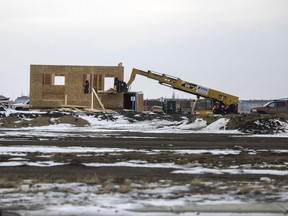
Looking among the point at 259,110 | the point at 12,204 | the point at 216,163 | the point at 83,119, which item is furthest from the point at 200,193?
the point at 259,110

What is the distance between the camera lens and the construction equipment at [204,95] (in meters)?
49.6

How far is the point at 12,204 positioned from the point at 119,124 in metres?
33.8

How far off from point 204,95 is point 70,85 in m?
12.7

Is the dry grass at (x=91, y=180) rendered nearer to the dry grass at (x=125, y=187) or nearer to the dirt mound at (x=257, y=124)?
the dry grass at (x=125, y=187)

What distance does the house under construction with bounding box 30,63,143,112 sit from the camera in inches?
2104

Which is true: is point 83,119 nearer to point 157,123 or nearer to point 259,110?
point 157,123

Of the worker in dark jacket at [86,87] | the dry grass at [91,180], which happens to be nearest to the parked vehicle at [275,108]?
the worker in dark jacket at [86,87]

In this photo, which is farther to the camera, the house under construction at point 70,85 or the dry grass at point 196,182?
the house under construction at point 70,85

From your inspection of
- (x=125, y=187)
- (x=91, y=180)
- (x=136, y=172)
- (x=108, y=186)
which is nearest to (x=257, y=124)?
(x=136, y=172)

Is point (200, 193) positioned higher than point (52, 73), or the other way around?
point (52, 73)

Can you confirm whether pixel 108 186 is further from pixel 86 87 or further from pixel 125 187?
pixel 86 87

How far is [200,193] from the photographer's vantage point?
9695 mm

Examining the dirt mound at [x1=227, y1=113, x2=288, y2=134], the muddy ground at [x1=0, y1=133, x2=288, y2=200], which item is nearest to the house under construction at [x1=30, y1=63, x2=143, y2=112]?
the dirt mound at [x1=227, y1=113, x2=288, y2=134]

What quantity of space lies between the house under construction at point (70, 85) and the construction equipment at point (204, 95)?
175 inches
